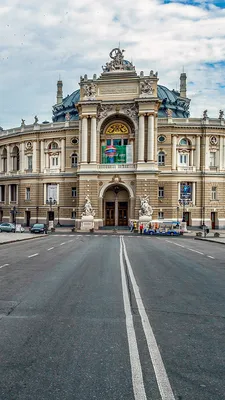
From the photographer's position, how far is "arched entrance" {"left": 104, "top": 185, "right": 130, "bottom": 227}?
62875 mm

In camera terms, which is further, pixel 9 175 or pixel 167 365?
pixel 9 175

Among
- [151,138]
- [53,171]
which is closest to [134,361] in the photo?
[151,138]

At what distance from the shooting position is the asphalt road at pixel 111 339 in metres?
4.32

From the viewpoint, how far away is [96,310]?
7750 millimetres

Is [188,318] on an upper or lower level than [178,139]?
lower

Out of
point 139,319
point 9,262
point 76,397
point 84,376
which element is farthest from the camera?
point 9,262

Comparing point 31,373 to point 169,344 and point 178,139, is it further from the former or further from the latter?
point 178,139

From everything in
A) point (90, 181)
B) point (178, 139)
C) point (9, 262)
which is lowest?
point (9, 262)

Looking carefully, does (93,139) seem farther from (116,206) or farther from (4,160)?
(4,160)

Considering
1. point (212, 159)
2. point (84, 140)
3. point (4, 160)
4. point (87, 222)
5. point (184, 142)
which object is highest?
point (184, 142)

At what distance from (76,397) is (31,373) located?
816 millimetres

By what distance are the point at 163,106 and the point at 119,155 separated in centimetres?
2039

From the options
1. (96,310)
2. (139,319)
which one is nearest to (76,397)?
(139,319)

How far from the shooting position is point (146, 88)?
2318 inches
